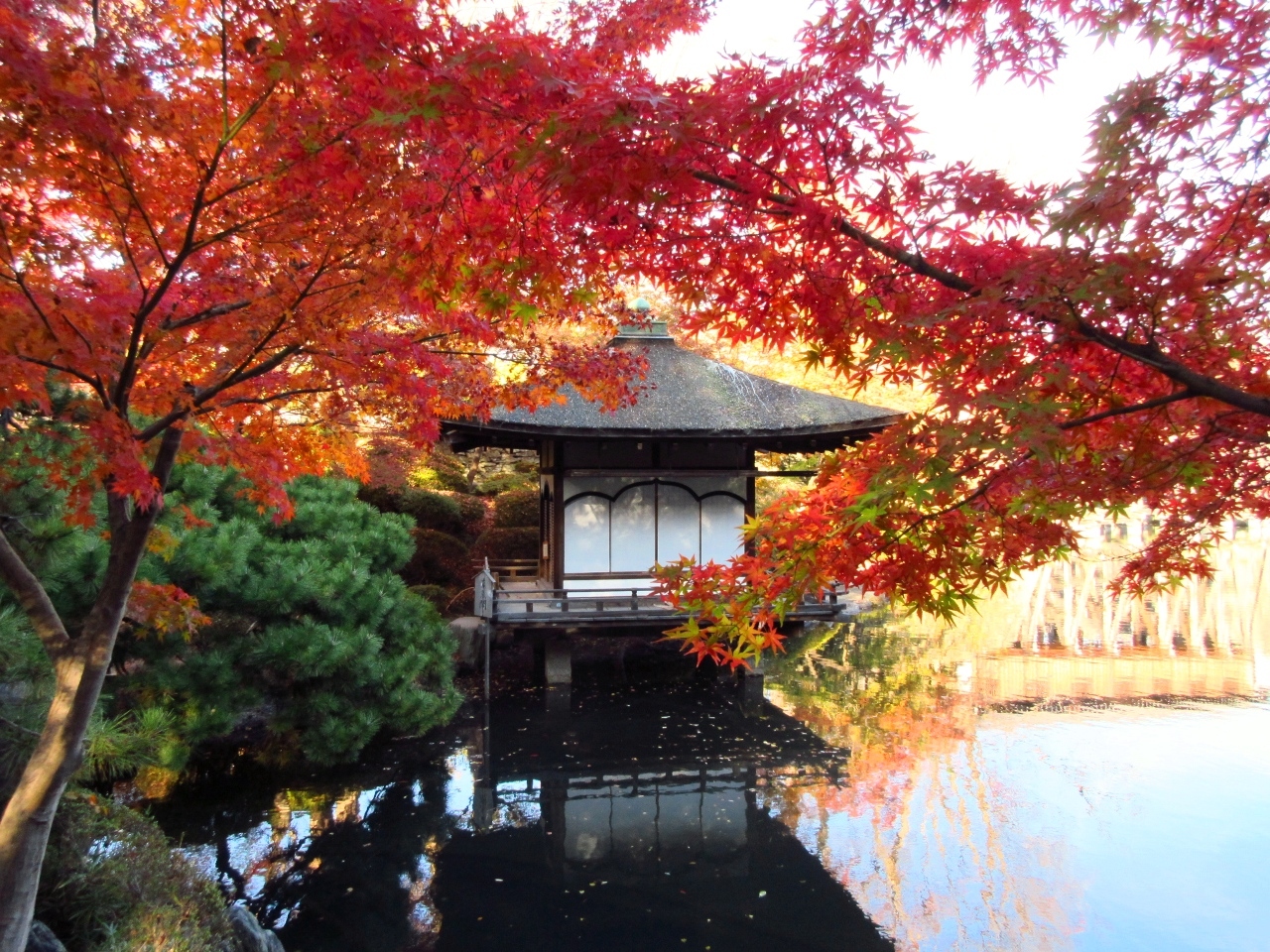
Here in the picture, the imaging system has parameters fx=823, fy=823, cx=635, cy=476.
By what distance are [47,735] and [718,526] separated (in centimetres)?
837

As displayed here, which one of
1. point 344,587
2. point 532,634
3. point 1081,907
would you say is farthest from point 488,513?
point 1081,907

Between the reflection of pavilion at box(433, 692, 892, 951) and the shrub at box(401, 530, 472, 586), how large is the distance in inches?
178

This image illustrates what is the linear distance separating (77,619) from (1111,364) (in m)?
6.44

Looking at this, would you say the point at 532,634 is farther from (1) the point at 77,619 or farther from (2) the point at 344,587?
(1) the point at 77,619

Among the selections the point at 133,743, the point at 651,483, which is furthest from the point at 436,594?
the point at 133,743

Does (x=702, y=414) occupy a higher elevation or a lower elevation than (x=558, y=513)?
higher

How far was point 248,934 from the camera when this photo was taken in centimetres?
433

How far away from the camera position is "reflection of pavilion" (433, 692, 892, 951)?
17.2 feet

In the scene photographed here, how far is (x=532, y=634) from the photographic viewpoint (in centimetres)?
1238

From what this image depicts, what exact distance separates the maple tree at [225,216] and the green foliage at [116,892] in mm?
851

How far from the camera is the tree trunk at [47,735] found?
2.95 metres

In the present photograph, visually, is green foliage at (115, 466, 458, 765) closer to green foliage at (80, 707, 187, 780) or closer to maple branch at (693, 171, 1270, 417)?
green foliage at (80, 707, 187, 780)

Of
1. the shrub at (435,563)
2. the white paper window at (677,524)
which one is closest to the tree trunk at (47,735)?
the white paper window at (677,524)

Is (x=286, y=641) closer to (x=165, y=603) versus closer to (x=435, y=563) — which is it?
(x=165, y=603)
